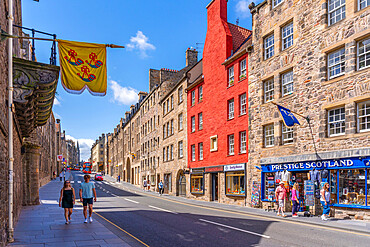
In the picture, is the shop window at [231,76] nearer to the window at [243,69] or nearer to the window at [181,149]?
the window at [243,69]

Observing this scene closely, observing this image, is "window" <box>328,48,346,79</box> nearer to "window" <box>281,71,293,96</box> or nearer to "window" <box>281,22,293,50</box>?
"window" <box>281,71,293,96</box>

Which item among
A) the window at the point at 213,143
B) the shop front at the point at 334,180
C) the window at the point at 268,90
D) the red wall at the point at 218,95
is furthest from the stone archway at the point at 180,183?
the shop front at the point at 334,180

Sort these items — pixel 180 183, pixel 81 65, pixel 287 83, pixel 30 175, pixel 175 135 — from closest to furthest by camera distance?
pixel 81 65
pixel 287 83
pixel 30 175
pixel 180 183
pixel 175 135

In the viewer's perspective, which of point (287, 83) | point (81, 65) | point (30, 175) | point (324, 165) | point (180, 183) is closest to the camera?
point (81, 65)

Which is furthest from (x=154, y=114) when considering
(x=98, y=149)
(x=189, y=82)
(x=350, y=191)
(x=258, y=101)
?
(x=98, y=149)

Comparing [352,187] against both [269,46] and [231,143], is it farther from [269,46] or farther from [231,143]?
[231,143]

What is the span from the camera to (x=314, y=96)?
59.0 ft

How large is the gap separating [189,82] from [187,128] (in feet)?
16.4

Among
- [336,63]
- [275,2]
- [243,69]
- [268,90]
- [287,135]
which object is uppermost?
[275,2]

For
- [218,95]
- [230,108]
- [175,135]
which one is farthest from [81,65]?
[175,135]

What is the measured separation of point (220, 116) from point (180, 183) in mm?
12426

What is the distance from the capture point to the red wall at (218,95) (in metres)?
25.7

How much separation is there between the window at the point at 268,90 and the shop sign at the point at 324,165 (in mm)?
4503

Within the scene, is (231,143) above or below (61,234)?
above
